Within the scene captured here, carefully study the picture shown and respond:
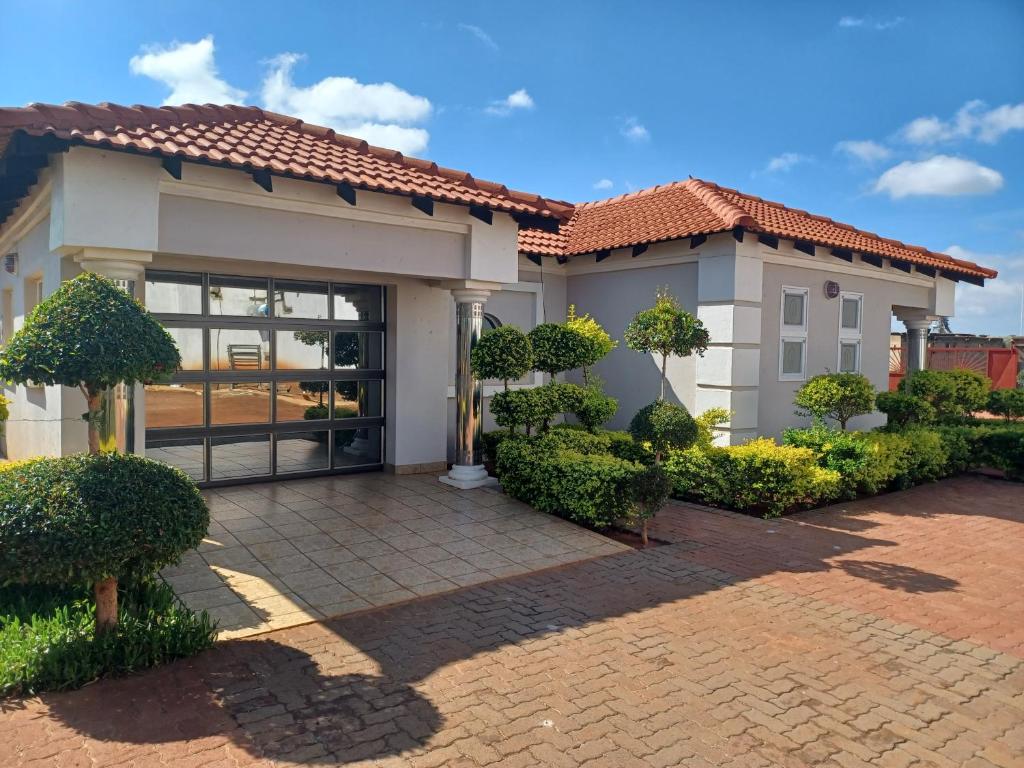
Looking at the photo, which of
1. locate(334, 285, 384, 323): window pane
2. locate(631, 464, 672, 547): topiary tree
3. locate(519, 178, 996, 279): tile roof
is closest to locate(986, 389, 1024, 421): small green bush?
locate(519, 178, 996, 279): tile roof

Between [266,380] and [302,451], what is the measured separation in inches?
45.3

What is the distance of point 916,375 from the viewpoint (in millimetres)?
12781

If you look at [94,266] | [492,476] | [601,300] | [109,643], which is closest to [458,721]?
[109,643]

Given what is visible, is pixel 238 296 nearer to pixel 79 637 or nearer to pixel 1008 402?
pixel 79 637

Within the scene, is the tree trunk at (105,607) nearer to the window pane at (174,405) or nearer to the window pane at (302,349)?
the window pane at (174,405)

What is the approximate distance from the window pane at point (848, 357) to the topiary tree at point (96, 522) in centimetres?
1153

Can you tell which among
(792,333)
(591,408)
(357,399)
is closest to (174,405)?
(357,399)

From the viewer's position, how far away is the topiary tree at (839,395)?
9.99 meters

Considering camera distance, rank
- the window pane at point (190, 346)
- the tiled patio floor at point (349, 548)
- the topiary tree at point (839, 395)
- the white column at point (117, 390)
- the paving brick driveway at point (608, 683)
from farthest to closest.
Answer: the topiary tree at point (839, 395)
the window pane at point (190, 346)
the white column at point (117, 390)
the tiled patio floor at point (349, 548)
the paving brick driveway at point (608, 683)

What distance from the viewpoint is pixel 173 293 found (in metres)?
8.72

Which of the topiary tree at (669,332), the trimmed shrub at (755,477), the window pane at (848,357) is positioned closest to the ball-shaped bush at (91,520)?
the topiary tree at (669,332)

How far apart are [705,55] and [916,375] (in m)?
6.91

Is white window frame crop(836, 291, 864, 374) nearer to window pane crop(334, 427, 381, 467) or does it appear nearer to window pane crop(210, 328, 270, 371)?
window pane crop(334, 427, 381, 467)

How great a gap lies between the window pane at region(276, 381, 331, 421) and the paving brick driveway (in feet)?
15.8
